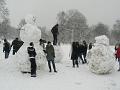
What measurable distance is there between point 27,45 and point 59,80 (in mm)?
2848

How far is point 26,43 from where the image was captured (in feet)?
51.5

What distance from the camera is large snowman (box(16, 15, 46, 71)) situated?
48.7ft

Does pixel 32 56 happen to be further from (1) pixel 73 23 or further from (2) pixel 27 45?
(1) pixel 73 23

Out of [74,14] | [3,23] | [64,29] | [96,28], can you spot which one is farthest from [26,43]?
[96,28]

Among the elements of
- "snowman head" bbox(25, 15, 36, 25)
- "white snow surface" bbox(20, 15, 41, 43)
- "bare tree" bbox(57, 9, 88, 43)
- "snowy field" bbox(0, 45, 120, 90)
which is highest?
"bare tree" bbox(57, 9, 88, 43)

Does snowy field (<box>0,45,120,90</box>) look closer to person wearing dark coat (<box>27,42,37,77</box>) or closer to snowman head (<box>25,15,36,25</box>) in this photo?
person wearing dark coat (<box>27,42,37,77</box>)

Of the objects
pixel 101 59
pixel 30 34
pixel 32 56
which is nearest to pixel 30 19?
pixel 30 34

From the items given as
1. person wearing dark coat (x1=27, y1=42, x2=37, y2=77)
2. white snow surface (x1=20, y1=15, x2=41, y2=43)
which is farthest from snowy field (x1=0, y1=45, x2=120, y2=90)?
white snow surface (x1=20, y1=15, x2=41, y2=43)

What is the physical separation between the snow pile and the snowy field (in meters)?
0.35

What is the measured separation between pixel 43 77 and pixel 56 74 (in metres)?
0.98

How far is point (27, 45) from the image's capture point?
51.1 feet

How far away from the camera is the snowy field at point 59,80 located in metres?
13.1

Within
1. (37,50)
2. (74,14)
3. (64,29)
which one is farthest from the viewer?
(74,14)

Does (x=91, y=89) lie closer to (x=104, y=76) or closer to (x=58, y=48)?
(x=104, y=76)
